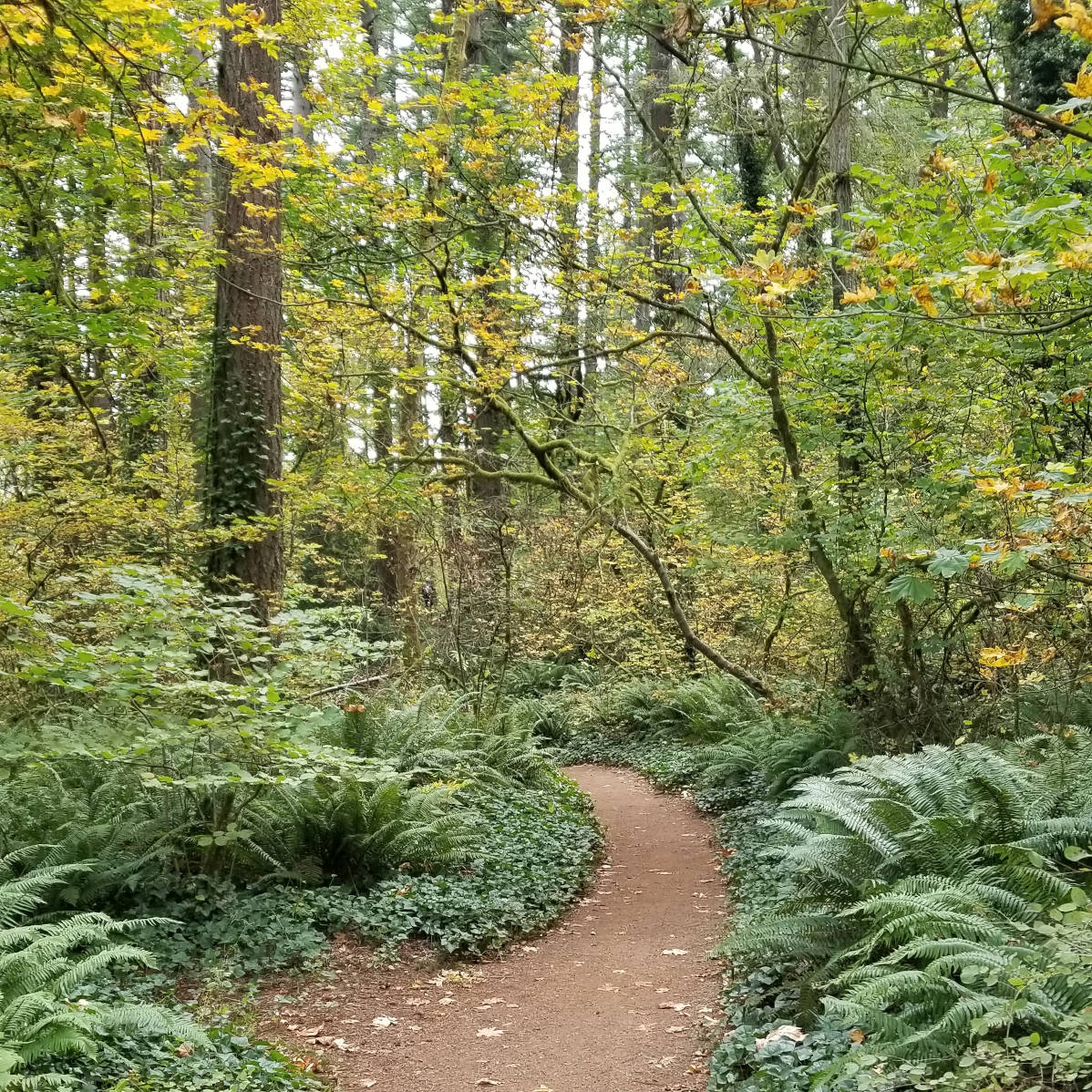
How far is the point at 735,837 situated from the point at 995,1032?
220 inches

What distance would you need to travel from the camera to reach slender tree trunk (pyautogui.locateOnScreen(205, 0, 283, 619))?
8.14m

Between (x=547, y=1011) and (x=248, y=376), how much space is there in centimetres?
633

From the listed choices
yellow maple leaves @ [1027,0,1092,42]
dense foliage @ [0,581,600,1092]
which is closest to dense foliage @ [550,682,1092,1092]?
dense foliage @ [0,581,600,1092]

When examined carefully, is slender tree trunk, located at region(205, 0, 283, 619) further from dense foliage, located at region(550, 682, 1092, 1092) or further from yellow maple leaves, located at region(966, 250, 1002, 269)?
yellow maple leaves, located at region(966, 250, 1002, 269)

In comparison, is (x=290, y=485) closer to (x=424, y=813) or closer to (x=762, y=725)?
(x=424, y=813)

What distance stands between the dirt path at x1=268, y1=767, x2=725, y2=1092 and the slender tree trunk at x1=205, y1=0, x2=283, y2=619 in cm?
397

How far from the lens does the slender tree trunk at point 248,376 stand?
26.7 feet

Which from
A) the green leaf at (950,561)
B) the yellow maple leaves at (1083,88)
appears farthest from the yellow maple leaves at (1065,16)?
the green leaf at (950,561)

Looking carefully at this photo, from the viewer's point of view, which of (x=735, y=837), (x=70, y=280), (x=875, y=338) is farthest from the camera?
(x=70, y=280)

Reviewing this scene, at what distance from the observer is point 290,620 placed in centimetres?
589

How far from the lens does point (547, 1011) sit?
5.27m

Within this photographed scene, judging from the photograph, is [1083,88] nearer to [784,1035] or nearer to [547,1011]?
[784,1035]

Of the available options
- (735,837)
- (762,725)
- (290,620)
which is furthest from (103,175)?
(762,725)

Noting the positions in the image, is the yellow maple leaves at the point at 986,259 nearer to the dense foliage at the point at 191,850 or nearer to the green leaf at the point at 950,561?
the green leaf at the point at 950,561
